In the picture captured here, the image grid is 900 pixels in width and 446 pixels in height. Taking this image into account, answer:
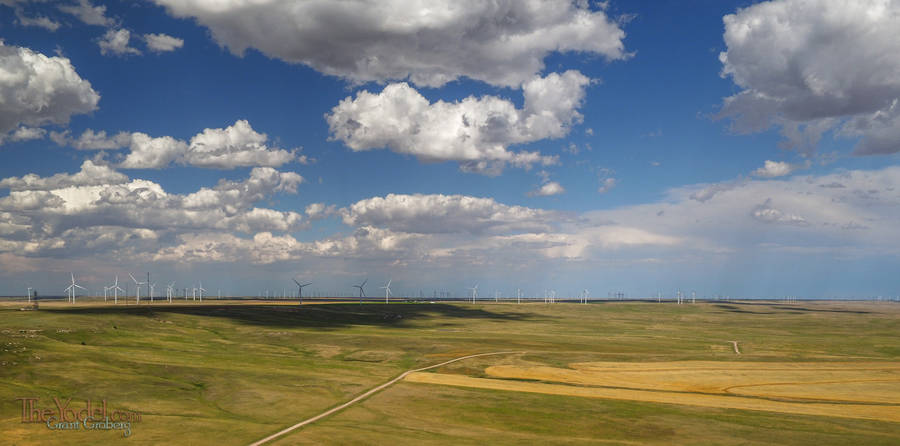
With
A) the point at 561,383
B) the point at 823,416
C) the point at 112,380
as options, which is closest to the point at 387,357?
the point at 561,383

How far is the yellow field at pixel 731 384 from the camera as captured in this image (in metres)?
91.6

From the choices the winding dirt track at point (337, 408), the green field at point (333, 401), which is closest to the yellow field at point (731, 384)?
the green field at point (333, 401)

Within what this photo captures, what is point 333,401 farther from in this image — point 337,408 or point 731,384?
point 731,384

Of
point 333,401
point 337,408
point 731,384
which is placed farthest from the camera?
point 731,384

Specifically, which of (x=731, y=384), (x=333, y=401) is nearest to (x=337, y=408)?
(x=333, y=401)

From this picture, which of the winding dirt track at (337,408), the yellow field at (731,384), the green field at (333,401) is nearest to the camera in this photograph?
the winding dirt track at (337,408)

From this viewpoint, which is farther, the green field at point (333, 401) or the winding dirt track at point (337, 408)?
the green field at point (333, 401)

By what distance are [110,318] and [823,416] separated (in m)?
193

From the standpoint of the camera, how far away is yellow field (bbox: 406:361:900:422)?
91625mm

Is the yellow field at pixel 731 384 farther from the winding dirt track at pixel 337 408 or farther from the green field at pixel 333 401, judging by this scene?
the winding dirt track at pixel 337 408

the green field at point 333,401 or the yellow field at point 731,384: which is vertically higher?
the green field at point 333,401

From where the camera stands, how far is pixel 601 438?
230ft

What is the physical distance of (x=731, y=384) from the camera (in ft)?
359

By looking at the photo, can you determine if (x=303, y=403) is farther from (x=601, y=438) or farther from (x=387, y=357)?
(x=387, y=357)
